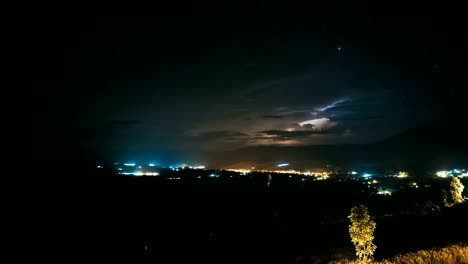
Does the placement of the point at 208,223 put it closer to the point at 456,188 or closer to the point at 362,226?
the point at 456,188

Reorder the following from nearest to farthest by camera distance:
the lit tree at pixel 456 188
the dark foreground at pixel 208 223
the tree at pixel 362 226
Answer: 1. the tree at pixel 362 226
2. the dark foreground at pixel 208 223
3. the lit tree at pixel 456 188

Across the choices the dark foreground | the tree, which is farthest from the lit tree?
the tree

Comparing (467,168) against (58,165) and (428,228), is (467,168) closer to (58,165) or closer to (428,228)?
(428,228)

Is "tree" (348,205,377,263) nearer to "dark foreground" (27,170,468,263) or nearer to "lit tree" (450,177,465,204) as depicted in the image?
"dark foreground" (27,170,468,263)

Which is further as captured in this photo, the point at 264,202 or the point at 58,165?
A: the point at 58,165

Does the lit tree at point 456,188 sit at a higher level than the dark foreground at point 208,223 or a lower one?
higher

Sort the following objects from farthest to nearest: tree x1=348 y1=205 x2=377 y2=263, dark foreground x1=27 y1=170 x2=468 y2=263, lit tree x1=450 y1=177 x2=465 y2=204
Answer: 1. lit tree x1=450 y1=177 x2=465 y2=204
2. dark foreground x1=27 y1=170 x2=468 y2=263
3. tree x1=348 y1=205 x2=377 y2=263

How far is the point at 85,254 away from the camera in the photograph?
36781 millimetres

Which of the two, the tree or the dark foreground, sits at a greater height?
the tree

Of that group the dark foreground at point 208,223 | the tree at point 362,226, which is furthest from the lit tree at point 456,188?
the tree at point 362,226

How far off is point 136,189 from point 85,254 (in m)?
58.3

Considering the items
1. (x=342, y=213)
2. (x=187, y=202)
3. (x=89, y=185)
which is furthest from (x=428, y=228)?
(x=89, y=185)

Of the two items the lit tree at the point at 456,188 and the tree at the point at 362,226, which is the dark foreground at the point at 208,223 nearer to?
the tree at the point at 362,226

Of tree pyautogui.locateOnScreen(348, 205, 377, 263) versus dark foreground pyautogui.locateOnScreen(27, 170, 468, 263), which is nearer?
tree pyautogui.locateOnScreen(348, 205, 377, 263)
